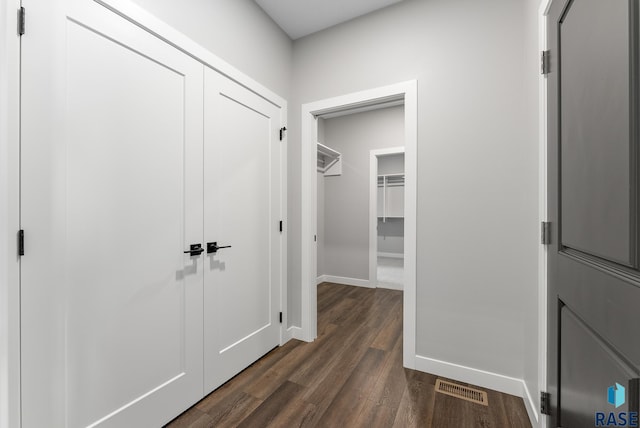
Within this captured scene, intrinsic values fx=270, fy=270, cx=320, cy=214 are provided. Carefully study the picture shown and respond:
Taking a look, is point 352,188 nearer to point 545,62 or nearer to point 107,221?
point 545,62

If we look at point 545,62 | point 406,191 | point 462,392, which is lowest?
point 462,392

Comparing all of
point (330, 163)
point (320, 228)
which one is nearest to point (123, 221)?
point (320, 228)

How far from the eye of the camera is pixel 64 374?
1.13 meters

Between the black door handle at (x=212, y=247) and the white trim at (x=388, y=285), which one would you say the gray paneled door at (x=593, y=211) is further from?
the white trim at (x=388, y=285)

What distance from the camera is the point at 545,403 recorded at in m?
1.27

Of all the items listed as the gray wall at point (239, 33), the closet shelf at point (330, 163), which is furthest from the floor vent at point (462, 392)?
the closet shelf at point (330, 163)

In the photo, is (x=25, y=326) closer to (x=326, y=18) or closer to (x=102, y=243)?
(x=102, y=243)

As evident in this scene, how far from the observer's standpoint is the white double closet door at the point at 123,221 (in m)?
1.06

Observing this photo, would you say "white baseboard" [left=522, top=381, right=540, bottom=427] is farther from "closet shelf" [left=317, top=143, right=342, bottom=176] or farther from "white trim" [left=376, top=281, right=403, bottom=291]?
"closet shelf" [left=317, top=143, right=342, bottom=176]

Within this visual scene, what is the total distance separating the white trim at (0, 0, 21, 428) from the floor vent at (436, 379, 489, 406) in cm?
214

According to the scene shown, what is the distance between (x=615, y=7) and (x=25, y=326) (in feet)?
7.23

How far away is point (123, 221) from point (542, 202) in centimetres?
205

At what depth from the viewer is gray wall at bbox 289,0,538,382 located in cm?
174

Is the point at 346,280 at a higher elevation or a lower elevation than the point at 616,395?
lower
